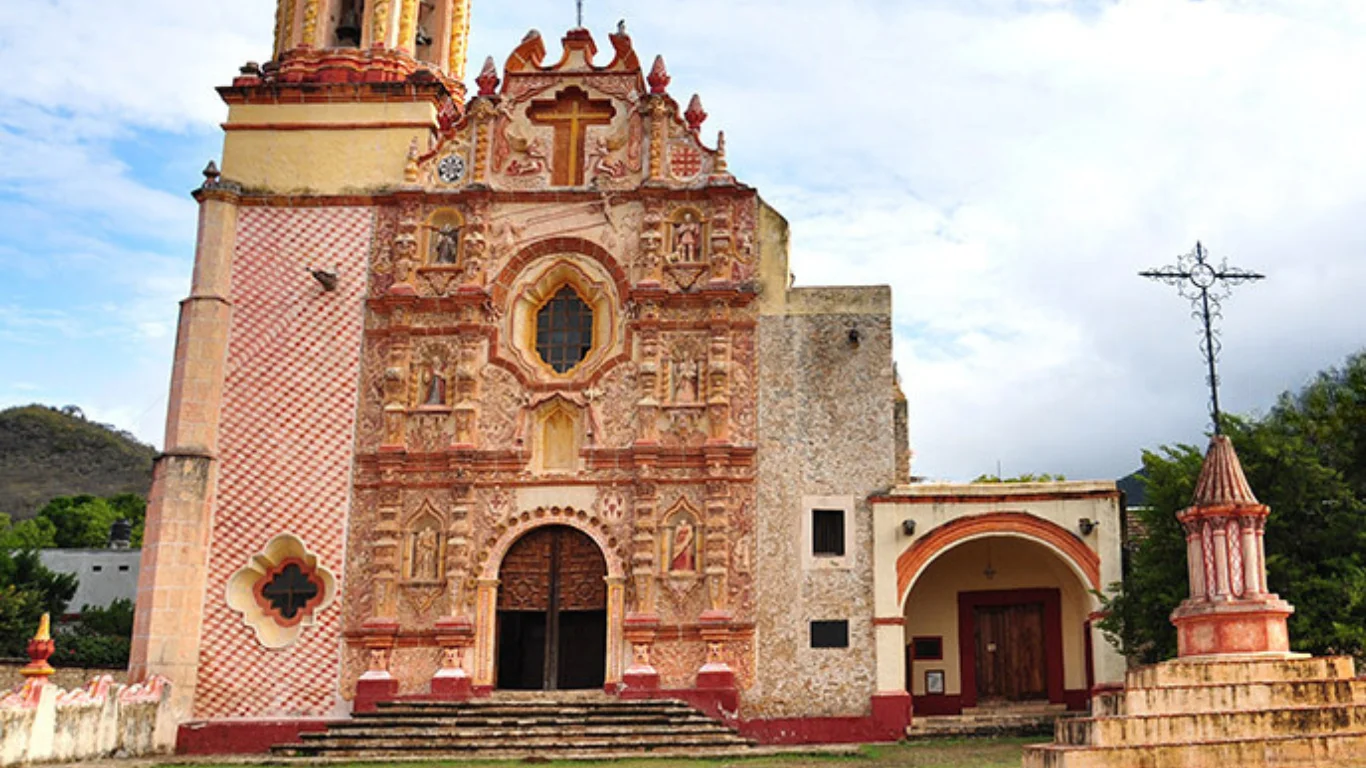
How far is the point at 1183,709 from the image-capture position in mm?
13422

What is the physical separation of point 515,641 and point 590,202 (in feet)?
23.5

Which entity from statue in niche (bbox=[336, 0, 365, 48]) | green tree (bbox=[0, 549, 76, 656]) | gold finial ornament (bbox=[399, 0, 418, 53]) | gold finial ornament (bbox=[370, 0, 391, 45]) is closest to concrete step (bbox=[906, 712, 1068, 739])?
gold finial ornament (bbox=[399, 0, 418, 53])

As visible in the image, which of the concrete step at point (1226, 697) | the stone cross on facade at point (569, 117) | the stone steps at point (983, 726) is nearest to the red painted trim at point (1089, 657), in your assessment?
the stone steps at point (983, 726)

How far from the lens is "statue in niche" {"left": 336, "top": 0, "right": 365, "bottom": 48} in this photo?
25625 millimetres

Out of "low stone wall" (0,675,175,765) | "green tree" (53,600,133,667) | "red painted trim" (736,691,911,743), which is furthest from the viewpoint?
"green tree" (53,600,133,667)

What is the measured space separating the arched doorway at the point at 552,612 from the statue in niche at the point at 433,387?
2594 mm

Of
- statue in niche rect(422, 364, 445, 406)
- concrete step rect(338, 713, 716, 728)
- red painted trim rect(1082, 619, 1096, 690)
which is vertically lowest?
concrete step rect(338, 713, 716, 728)

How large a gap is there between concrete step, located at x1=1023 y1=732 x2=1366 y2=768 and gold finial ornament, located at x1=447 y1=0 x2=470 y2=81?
18.1 metres

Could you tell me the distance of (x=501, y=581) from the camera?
22.0 metres

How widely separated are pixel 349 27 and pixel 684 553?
11.5 metres

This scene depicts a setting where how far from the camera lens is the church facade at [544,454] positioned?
2141 centimetres

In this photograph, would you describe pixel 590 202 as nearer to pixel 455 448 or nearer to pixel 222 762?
pixel 455 448

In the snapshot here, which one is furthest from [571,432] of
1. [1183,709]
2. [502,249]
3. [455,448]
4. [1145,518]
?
[1183,709]

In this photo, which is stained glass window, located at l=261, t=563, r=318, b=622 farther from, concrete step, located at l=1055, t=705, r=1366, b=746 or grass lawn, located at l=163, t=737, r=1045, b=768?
concrete step, located at l=1055, t=705, r=1366, b=746
